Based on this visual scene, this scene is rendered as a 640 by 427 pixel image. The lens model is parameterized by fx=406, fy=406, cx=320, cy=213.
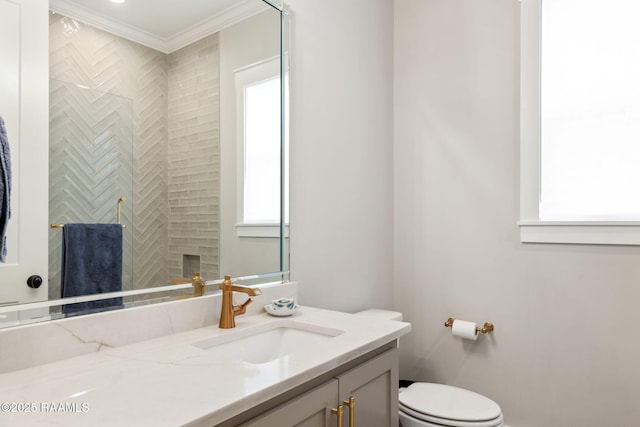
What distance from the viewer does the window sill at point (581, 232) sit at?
5.49 ft

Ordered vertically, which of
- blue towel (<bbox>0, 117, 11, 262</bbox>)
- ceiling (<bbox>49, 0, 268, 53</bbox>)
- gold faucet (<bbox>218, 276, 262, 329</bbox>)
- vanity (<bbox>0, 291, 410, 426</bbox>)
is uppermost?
ceiling (<bbox>49, 0, 268, 53</bbox>)

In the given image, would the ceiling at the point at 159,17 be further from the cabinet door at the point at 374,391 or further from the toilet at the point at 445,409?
the toilet at the point at 445,409

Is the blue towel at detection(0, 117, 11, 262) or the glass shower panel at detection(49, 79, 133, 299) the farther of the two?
the glass shower panel at detection(49, 79, 133, 299)

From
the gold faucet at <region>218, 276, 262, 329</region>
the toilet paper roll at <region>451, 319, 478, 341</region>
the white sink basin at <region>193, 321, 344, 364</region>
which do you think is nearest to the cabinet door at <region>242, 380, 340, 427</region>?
the white sink basin at <region>193, 321, 344, 364</region>

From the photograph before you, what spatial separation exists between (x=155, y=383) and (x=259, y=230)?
83cm

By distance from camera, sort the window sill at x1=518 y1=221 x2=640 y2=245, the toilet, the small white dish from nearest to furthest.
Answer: the small white dish, the toilet, the window sill at x1=518 y1=221 x2=640 y2=245

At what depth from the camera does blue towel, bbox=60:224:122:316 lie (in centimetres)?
104

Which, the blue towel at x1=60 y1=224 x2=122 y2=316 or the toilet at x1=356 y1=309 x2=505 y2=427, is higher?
the blue towel at x1=60 y1=224 x2=122 y2=316

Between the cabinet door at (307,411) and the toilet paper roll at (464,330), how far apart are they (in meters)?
1.19

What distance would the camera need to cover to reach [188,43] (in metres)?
1.33

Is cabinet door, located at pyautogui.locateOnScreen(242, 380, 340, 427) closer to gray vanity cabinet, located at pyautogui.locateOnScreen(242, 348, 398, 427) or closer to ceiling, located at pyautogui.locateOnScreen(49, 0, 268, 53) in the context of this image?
gray vanity cabinet, located at pyautogui.locateOnScreen(242, 348, 398, 427)

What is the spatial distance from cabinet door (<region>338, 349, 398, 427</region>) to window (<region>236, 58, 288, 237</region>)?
668 millimetres

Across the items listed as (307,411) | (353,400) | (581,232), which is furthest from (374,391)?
(581,232)

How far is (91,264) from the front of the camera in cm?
109
